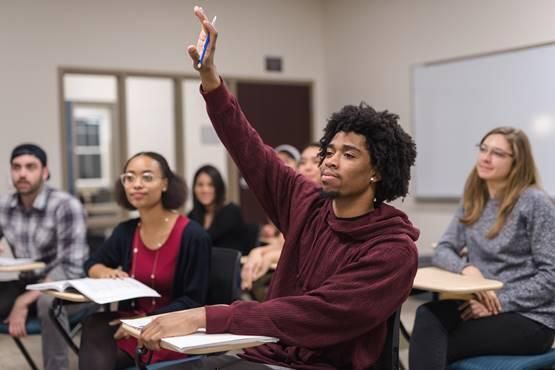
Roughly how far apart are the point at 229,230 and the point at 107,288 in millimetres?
1675

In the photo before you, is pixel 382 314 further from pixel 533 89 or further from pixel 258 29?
pixel 258 29

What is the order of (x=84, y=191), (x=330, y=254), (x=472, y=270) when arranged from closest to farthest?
(x=330, y=254)
(x=472, y=270)
(x=84, y=191)

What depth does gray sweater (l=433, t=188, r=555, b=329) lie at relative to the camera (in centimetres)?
254

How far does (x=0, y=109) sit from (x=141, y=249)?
320 centimetres

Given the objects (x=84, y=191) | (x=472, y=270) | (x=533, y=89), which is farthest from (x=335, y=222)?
(x=84, y=191)

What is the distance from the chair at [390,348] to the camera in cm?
181

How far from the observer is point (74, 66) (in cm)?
564

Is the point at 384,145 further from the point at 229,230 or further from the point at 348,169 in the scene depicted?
the point at 229,230

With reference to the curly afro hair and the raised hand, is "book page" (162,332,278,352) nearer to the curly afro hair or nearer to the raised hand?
the curly afro hair

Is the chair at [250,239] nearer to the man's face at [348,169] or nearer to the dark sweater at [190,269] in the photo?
the dark sweater at [190,269]

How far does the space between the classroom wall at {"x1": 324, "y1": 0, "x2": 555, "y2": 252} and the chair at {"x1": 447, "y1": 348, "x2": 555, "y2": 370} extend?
10.9 feet

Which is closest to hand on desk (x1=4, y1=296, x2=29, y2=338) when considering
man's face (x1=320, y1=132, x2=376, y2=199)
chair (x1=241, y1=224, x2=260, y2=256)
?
chair (x1=241, y1=224, x2=260, y2=256)

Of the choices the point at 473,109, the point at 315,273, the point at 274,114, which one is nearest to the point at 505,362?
the point at 315,273

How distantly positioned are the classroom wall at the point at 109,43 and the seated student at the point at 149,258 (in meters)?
2.87
